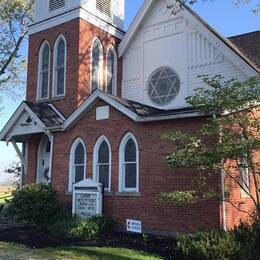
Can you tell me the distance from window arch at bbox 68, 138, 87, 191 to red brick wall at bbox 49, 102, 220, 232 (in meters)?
0.19

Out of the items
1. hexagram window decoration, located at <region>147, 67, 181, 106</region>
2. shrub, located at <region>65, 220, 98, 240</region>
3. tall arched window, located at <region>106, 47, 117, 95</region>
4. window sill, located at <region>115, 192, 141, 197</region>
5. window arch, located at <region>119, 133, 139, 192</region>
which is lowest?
shrub, located at <region>65, 220, 98, 240</region>

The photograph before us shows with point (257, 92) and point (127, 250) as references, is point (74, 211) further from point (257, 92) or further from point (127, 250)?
point (257, 92)

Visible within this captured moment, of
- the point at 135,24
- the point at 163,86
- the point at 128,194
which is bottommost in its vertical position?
the point at 128,194

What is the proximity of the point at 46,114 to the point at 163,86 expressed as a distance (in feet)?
17.2

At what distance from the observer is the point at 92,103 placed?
15.7 m

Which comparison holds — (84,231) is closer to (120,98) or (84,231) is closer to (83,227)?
(83,227)

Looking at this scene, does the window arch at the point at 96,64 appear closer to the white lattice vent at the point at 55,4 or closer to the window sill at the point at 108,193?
the white lattice vent at the point at 55,4

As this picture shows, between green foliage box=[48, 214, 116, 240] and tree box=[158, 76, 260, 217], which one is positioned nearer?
tree box=[158, 76, 260, 217]

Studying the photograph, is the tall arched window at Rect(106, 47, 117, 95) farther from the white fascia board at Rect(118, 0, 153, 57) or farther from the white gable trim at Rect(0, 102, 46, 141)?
the white gable trim at Rect(0, 102, 46, 141)

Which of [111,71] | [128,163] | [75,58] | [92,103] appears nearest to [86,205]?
[128,163]

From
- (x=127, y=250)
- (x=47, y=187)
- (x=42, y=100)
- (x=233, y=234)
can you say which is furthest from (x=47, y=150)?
(x=233, y=234)

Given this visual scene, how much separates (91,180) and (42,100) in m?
6.93

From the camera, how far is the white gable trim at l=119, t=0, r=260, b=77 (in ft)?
51.6

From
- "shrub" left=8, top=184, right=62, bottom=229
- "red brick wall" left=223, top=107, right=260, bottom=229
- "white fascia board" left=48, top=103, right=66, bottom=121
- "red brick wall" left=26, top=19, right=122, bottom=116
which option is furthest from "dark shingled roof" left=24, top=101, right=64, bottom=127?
"red brick wall" left=223, top=107, right=260, bottom=229
